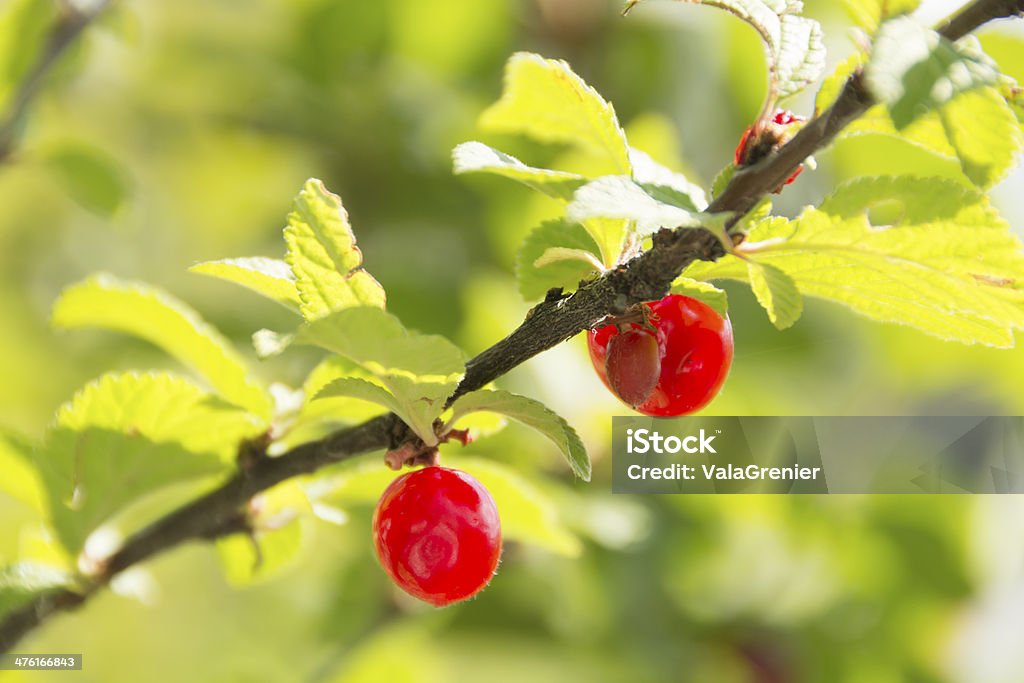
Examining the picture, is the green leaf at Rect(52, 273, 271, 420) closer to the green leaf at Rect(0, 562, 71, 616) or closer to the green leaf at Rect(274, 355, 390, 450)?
the green leaf at Rect(274, 355, 390, 450)

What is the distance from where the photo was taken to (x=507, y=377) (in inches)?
83.2

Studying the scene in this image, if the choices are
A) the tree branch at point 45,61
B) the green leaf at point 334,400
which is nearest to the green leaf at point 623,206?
the green leaf at point 334,400

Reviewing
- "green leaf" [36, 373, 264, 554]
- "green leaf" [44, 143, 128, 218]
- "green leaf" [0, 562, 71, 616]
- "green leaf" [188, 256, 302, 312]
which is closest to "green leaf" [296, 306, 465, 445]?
"green leaf" [188, 256, 302, 312]

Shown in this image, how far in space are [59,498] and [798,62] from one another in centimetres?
100

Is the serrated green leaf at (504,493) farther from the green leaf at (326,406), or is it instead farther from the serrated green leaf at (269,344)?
the serrated green leaf at (269,344)

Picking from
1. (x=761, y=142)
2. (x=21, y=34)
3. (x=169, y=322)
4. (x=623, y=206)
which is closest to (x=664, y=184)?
(x=761, y=142)

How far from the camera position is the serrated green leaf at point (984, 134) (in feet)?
2.55

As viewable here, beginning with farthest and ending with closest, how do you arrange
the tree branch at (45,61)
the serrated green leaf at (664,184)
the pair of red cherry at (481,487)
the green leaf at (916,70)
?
the tree branch at (45,61) → the pair of red cherry at (481,487) → the serrated green leaf at (664,184) → the green leaf at (916,70)

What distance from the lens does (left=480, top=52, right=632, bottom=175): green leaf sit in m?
1.01

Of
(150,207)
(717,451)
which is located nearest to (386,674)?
(717,451)

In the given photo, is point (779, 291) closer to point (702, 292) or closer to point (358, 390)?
point (702, 292)

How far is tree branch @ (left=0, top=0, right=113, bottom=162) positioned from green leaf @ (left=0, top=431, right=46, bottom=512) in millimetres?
711

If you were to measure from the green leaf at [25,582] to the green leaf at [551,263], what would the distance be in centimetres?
68

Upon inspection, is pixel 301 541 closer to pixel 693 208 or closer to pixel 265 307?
pixel 693 208
